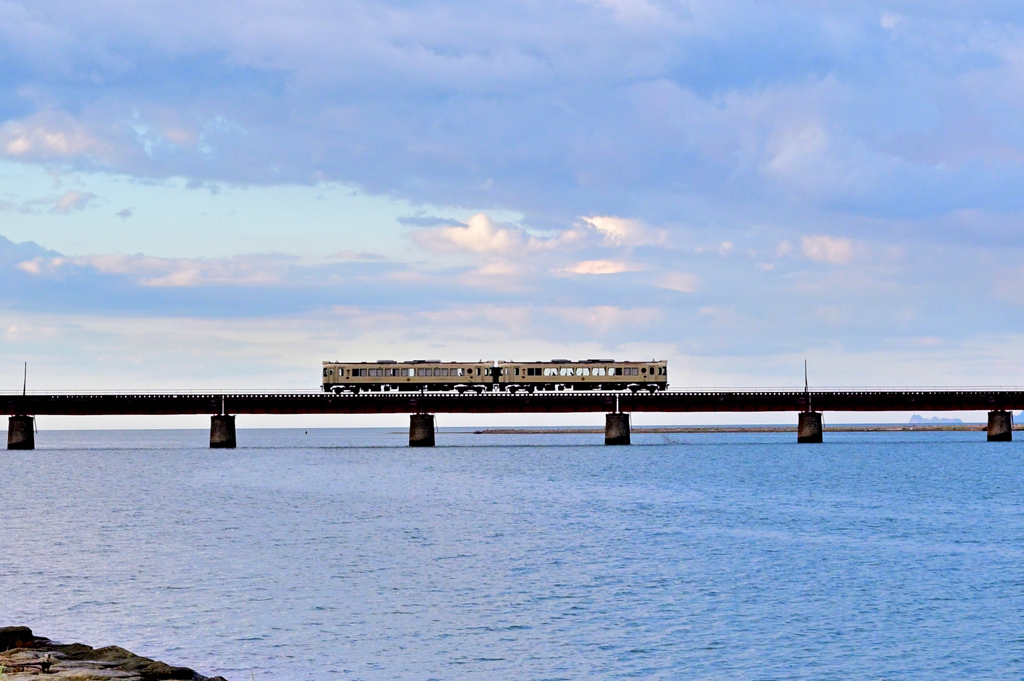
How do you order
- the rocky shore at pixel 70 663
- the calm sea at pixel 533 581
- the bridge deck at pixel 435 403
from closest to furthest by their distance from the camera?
the rocky shore at pixel 70 663, the calm sea at pixel 533 581, the bridge deck at pixel 435 403

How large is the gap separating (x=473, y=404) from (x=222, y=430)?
3055 cm

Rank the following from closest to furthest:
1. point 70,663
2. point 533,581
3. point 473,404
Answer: point 70,663 → point 533,581 → point 473,404

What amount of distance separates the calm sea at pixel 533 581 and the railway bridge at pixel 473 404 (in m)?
51.1

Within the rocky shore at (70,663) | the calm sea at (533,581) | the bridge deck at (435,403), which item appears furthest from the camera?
the bridge deck at (435,403)

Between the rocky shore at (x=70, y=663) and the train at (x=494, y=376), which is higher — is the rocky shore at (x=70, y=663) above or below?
below

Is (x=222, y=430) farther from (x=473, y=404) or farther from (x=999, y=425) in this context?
(x=999, y=425)

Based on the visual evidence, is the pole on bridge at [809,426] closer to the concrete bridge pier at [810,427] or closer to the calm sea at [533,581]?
the concrete bridge pier at [810,427]

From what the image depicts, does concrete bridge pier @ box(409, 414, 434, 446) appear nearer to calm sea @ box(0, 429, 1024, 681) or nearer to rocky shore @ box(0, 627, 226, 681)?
calm sea @ box(0, 429, 1024, 681)

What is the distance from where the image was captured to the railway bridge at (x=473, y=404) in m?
123

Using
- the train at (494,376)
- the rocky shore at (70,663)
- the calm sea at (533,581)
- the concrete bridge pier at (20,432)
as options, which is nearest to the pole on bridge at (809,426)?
the train at (494,376)

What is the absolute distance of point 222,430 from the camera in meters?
132

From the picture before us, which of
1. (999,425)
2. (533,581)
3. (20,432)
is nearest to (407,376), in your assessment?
(20,432)

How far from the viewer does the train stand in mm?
125250

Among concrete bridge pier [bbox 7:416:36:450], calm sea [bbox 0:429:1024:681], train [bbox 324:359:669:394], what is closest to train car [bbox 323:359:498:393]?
train [bbox 324:359:669:394]
